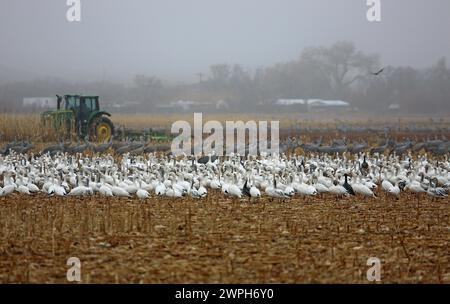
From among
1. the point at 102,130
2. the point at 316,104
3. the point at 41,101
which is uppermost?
the point at 41,101

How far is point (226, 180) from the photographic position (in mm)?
10477

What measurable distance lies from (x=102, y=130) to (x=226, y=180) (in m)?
10.5

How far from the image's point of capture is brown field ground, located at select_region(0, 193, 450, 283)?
584 cm

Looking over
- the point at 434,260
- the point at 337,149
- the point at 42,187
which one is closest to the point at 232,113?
the point at 337,149

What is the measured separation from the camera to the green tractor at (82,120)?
20266mm

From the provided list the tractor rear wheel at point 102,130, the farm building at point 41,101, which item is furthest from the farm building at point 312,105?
the tractor rear wheel at point 102,130

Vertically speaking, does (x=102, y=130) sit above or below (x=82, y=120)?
below

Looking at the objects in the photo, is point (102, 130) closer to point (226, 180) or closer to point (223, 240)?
point (226, 180)

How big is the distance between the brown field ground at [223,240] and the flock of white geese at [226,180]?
0.20 m

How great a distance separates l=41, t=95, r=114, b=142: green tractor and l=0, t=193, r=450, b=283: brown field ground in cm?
1035

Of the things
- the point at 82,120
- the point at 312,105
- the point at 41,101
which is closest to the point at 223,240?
the point at 82,120

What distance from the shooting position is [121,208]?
30.3 feet

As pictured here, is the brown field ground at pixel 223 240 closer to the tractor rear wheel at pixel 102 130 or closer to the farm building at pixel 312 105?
the tractor rear wheel at pixel 102 130
